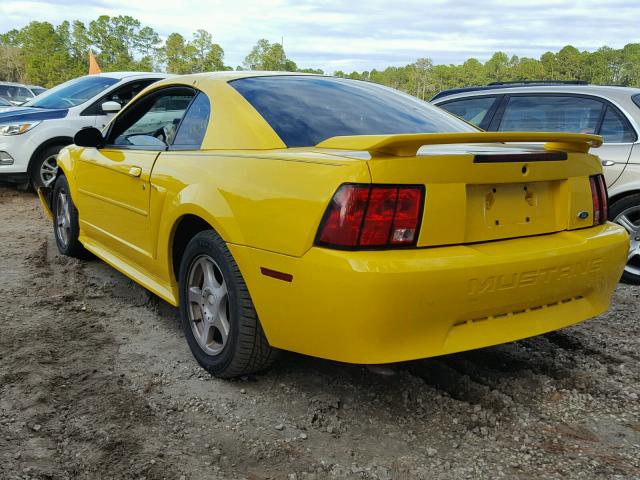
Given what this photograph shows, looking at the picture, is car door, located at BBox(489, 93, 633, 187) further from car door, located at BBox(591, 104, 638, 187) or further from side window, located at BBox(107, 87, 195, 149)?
side window, located at BBox(107, 87, 195, 149)

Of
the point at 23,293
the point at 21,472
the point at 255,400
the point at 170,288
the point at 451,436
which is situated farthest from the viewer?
the point at 23,293

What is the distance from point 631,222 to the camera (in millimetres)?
4695

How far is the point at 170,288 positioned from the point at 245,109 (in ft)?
3.57

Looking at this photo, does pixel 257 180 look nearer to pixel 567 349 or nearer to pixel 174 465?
pixel 174 465

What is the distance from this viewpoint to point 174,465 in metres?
2.19

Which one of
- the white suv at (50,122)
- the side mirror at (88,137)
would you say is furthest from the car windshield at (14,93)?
the side mirror at (88,137)

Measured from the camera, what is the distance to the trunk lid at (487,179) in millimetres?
2197

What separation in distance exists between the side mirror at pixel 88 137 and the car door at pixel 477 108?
341 centimetres

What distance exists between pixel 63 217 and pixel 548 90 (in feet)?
14.4

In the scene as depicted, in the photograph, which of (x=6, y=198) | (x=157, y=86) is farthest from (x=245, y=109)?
(x=6, y=198)

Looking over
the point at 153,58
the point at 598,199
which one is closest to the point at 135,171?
the point at 598,199

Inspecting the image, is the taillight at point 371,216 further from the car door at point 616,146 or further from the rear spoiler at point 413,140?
the car door at point 616,146

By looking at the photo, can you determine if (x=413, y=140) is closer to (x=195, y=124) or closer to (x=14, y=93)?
(x=195, y=124)

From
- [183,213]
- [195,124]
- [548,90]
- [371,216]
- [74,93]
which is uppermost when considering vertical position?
[548,90]
